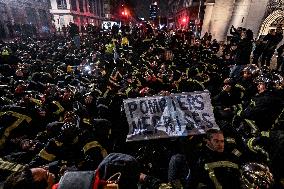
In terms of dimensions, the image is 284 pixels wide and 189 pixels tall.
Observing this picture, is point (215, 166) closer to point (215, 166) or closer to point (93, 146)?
point (215, 166)

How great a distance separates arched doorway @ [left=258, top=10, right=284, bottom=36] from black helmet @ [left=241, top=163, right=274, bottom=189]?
17104 millimetres

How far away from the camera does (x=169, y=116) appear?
508 cm

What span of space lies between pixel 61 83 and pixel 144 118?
5939 mm

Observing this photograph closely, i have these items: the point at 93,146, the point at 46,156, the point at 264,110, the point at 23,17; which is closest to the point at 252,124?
the point at 264,110

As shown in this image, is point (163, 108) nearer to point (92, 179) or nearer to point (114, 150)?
point (114, 150)

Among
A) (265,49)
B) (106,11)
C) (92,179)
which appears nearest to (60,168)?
(92,179)

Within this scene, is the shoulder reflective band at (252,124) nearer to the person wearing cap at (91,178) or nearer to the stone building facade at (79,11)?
the person wearing cap at (91,178)

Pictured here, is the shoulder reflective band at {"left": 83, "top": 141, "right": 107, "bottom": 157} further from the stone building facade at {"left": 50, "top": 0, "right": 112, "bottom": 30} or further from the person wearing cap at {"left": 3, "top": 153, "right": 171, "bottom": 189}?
the stone building facade at {"left": 50, "top": 0, "right": 112, "bottom": 30}

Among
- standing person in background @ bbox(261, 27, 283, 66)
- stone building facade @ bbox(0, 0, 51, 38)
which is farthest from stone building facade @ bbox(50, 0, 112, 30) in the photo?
standing person in background @ bbox(261, 27, 283, 66)

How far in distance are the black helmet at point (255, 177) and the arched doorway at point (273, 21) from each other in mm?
17104

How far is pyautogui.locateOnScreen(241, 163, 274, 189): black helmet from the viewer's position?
2775 mm

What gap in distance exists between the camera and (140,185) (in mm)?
3963

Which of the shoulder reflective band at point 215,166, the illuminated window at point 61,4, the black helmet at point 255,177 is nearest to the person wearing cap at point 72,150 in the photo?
the shoulder reflective band at point 215,166

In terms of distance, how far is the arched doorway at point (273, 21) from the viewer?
1712 cm
